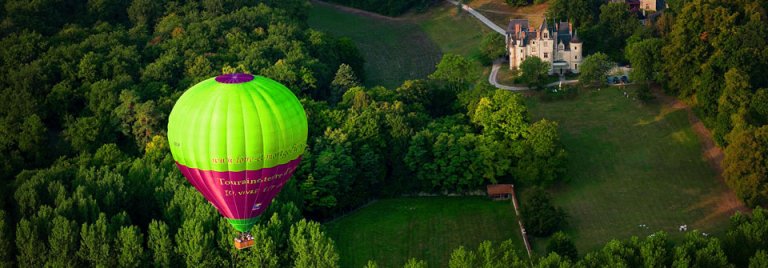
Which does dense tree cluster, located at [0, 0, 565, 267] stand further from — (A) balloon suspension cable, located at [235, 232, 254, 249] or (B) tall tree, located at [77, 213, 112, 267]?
(A) balloon suspension cable, located at [235, 232, 254, 249]

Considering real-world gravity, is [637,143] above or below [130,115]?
below

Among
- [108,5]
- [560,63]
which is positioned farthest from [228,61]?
[560,63]

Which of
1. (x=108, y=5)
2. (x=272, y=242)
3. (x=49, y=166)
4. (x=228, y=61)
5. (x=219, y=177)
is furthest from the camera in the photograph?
(x=108, y=5)

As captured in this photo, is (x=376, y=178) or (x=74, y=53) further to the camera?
(x=74, y=53)

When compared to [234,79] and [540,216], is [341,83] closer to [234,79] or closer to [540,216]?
[540,216]

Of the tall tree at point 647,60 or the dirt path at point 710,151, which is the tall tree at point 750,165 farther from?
the tall tree at point 647,60

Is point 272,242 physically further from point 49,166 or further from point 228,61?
point 228,61

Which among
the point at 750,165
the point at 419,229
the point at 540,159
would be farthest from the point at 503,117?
the point at 750,165
